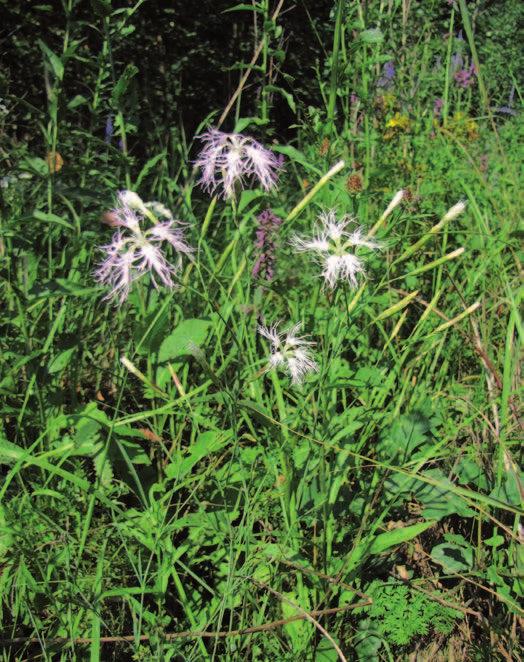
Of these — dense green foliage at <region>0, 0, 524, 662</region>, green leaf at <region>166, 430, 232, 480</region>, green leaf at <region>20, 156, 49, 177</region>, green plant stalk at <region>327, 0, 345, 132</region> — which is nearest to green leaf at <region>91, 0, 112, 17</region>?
dense green foliage at <region>0, 0, 524, 662</region>

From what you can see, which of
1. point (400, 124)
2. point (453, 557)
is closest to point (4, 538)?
point (453, 557)

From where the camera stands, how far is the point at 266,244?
5.62 feet

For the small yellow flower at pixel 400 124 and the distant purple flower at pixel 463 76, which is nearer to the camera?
the small yellow flower at pixel 400 124

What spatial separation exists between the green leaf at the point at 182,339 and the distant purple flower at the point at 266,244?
14.4 inches

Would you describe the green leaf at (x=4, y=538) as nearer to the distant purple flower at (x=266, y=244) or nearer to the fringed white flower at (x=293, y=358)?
the fringed white flower at (x=293, y=358)

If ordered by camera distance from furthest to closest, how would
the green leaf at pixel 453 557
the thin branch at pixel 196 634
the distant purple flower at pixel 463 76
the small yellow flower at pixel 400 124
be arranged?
1. the distant purple flower at pixel 463 76
2. the small yellow flower at pixel 400 124
3. the green leaf at pixel 453 557
4. the thin branch at pixel 196 634

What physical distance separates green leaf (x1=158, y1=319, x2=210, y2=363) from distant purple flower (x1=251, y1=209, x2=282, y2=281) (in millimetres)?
366

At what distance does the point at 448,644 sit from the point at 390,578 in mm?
141

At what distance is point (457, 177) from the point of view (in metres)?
2.16

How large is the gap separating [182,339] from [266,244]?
1.52 ft

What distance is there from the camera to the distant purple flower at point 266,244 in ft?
5.58

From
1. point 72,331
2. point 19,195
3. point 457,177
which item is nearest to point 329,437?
point 72,331

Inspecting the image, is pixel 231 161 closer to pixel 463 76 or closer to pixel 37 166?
pixel 37 166

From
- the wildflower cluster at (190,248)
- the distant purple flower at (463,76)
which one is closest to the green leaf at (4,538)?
the wildflower cluster at (190,248)
